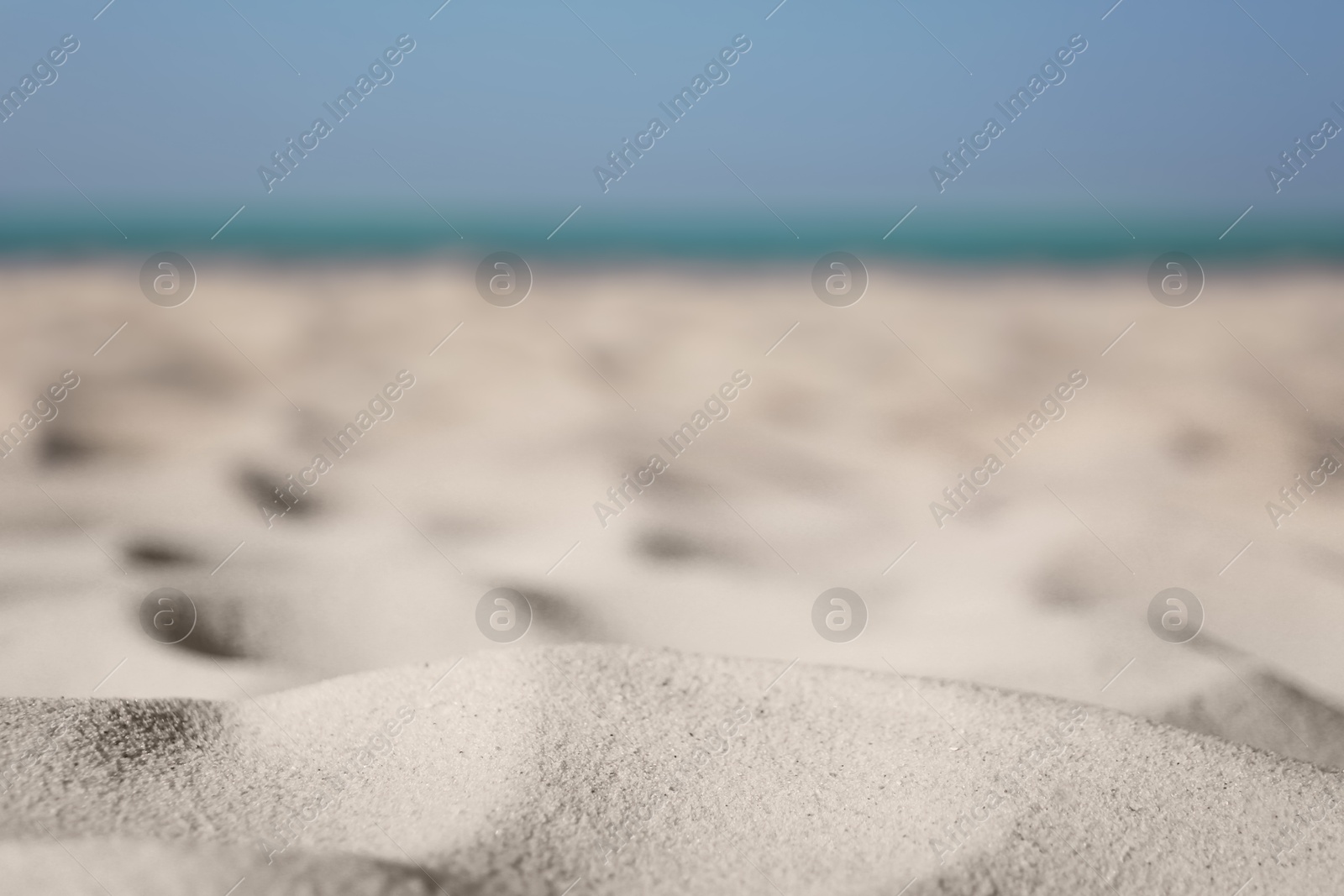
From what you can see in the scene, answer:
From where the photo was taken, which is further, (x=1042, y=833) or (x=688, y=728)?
(x=688, y=728)

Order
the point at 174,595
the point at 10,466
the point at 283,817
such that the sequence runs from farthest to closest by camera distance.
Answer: the point at 10,466, the point at 174,595, the point at 283,817

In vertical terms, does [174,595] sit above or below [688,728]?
below

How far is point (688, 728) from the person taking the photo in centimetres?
214

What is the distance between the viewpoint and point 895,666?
2.80 meters

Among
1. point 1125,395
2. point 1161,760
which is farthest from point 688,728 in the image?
point 1125,395

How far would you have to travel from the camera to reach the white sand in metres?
1.59

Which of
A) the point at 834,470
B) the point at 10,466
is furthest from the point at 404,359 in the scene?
the point at 834,470

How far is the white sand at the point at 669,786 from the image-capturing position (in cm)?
159

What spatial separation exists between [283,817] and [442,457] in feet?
10.3

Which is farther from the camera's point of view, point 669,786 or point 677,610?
point 677,610

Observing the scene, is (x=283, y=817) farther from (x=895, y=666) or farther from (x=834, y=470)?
(x=834, y=470)

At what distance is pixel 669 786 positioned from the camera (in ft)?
6.28

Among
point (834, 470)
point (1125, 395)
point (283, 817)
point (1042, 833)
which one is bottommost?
point (834, 470)

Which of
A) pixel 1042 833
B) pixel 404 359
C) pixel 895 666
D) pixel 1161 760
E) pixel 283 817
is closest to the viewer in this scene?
pixel 283 817
